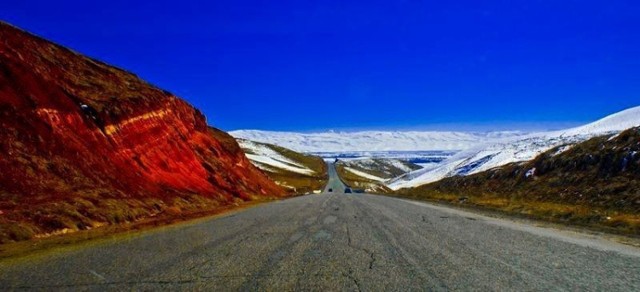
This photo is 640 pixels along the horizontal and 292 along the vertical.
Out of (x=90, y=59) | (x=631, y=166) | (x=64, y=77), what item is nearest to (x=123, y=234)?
(x=64, y=77)

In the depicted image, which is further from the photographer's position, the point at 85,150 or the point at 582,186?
the point at 582,186

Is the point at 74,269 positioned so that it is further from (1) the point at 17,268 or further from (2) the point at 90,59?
(2) the point at 90,59

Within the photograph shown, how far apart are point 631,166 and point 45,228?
30.3 meters

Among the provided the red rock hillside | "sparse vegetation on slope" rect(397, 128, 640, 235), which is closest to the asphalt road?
the red rock hillside

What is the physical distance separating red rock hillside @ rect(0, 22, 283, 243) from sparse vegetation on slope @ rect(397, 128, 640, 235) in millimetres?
19786

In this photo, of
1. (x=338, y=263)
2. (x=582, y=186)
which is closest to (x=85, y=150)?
(x=338, y=263)

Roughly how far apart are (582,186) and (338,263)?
2744cm

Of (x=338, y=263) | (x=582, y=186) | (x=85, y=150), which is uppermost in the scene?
(x=85, y=150)

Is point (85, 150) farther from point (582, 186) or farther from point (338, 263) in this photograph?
point (582, 186)

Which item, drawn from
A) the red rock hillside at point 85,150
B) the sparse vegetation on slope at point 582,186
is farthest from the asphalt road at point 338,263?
the sparse vegetation on slope at point 582,186

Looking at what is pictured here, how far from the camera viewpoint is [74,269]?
30.1 ft

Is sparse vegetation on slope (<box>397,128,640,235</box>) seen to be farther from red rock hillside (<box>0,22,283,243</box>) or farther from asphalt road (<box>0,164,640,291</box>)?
red rock hillside (<box>0,22,283,243</box>)

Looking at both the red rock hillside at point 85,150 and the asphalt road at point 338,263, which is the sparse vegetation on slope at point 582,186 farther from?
the red rock hillside at point 85,150

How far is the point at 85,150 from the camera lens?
95.4 ft
